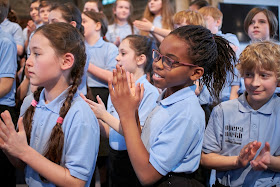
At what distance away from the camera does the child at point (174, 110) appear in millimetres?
1396

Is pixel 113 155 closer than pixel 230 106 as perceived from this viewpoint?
No

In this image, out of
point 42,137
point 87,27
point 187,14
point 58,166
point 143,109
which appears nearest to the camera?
point 58,166

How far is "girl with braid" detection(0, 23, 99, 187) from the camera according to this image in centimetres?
139

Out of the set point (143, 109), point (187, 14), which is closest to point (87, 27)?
point (187, 14)

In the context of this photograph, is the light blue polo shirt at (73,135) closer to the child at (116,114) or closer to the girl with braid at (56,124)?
the girl with braid at (56,124)

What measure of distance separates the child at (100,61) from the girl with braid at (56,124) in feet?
3.61

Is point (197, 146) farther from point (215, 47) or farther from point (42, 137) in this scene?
point (42, 137)

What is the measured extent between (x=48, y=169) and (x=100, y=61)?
5.76ft

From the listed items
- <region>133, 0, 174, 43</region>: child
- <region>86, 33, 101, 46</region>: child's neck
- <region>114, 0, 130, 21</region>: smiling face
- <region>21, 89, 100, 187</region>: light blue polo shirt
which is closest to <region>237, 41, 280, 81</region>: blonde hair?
<region>21, 89, 100, 187</region>: light blue polo shirt

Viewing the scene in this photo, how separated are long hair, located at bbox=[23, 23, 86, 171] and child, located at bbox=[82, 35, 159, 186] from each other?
240 millimetres

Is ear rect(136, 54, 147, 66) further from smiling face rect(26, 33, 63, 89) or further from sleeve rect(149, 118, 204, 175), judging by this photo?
sleeve rect(149, 118, 204, 175)

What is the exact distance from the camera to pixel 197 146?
149cm

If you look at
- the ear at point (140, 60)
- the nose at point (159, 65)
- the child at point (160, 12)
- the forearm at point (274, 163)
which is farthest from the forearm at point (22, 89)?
the forearm at point (274, 163)

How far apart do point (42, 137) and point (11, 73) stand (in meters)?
0.98
